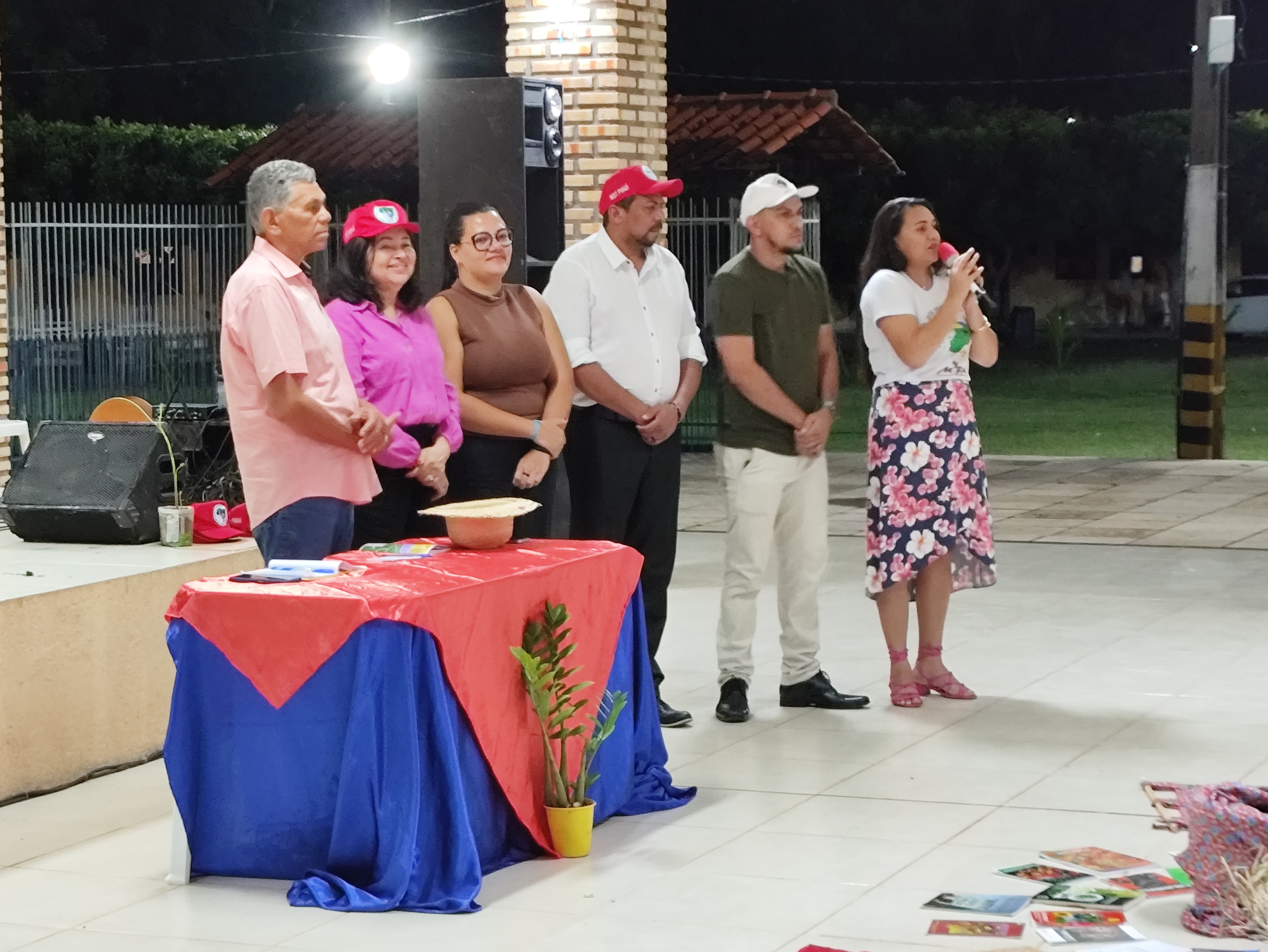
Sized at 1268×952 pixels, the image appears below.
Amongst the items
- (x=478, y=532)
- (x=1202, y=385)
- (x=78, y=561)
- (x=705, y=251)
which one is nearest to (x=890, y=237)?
(x=478, y=532)

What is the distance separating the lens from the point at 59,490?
6414 mm

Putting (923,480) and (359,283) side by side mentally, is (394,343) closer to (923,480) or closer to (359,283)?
(359,283)

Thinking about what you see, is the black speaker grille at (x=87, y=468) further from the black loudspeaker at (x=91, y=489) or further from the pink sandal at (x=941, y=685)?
the pink sandal at (x=941, y=685)

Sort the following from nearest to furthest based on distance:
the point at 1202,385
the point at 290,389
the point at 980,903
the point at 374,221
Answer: the point at 980,903 → the point at 290,389 → the point at 374,221 → the point at 1202,385

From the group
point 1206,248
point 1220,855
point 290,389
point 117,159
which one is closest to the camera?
point 1220,855

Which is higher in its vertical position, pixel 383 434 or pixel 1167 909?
pixel 383 434

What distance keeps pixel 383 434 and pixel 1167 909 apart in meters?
2.26

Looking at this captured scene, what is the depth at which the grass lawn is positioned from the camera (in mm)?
16859

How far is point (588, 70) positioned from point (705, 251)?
16.3ft

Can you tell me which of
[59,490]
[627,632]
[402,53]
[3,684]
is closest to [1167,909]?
[627,632]

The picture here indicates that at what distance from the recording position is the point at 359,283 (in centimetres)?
545

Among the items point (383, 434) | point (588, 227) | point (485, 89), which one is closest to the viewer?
point (383, 434)

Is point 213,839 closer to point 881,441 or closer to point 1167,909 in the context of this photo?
point 1167,909

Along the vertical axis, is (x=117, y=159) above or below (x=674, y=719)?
above
